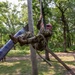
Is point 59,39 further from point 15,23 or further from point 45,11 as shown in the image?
point 45,11

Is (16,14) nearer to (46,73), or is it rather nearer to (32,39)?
(46,73)

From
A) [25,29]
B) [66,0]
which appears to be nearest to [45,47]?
[25,29]

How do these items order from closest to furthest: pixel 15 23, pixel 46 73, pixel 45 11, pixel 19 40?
pixel 19 40 → pixel 46 73 → pixel 45 11 → pixel 15 23

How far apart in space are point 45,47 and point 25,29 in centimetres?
45

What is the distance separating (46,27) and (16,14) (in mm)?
28578

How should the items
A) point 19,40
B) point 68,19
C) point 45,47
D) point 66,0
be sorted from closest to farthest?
point 19,40, point 45,47, point 66,0, point 68,19

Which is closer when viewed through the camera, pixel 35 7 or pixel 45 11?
pixel 45 11

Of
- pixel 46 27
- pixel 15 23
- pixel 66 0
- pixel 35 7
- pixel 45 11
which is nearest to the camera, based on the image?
pixel 46 27

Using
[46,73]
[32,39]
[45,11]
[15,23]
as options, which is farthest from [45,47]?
[15,23]

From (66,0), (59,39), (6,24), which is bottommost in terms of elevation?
(59,39)

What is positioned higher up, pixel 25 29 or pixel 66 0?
pixel 66 0

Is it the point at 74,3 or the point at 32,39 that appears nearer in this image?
the point at 32,39

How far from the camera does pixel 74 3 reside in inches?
722

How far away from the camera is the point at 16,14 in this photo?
103ft
